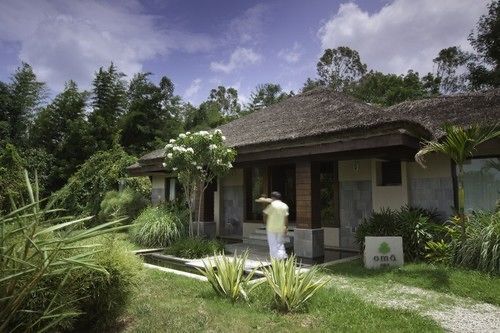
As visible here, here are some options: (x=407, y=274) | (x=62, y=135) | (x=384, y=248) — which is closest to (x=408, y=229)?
(x=384, y=248)

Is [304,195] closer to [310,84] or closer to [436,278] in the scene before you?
[436,278]

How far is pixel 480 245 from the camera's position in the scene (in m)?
7.32

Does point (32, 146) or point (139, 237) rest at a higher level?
point (32, 146)

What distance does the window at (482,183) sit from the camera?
915 cm

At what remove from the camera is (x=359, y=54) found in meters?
34.3

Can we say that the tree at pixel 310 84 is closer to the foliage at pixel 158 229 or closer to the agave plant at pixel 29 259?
the foliage at pixel 158 229

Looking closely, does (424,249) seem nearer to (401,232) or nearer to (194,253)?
(401,232)

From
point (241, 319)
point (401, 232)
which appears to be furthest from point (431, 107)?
point (241, 319)

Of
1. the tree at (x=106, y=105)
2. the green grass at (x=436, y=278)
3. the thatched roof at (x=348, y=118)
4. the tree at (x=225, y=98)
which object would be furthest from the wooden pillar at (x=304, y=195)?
the tree at (x=225, y=98)

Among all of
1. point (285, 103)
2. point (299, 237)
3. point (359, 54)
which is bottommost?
point (299, 237)

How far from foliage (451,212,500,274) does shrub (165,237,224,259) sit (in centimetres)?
549

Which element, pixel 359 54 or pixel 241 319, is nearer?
pixel 241 319

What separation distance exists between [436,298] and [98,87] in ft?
84.2

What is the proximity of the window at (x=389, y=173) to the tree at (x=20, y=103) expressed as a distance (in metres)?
21.2
